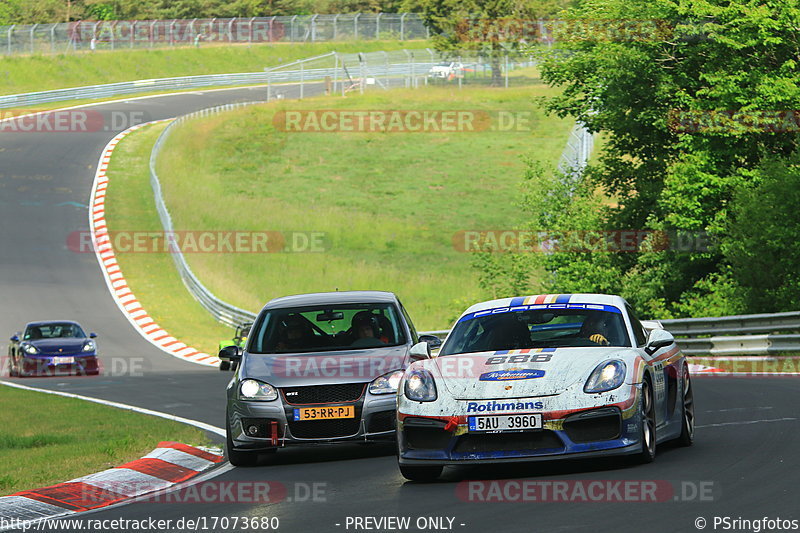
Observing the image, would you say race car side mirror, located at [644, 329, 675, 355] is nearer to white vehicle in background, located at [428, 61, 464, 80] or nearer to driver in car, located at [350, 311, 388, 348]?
driver in car, located at [350, 311, 388, 348]

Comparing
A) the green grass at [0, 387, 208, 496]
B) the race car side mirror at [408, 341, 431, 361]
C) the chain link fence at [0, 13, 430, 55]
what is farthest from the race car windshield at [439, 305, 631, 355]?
the chain link fence at [0, 13, 430, 55]

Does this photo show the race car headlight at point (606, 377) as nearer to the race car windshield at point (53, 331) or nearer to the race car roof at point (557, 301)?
the race car roof at point (557, 301)

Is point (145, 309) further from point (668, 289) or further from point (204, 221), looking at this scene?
point (668, 289)

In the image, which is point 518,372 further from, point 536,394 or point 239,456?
point 239,456

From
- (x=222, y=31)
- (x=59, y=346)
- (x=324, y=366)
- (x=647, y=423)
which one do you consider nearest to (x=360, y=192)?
(x=59, y=346)

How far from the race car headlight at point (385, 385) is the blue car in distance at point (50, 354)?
55.2 ft

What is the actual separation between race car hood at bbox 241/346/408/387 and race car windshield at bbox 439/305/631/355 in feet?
4.52

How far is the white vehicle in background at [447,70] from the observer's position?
266 ft

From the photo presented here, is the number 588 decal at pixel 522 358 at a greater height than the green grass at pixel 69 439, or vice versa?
the number 588 decal at pixel 522 358

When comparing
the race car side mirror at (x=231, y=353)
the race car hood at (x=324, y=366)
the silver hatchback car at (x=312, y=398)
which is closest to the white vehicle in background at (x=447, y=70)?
the race car side mirror at (x=231, y=353)

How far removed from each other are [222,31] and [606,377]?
315 ft

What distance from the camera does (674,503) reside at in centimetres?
764

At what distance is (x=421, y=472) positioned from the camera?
367 inches

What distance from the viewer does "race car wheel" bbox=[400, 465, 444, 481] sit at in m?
9.29
